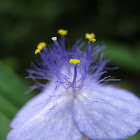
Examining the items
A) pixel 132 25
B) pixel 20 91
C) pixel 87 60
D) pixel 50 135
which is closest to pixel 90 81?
pixel 87 60

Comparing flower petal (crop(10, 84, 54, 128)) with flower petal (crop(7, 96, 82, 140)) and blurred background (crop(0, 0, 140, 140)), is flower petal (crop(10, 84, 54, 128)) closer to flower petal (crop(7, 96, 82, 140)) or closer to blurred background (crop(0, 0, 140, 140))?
flower petal (crop(7, 96, 82, 140))

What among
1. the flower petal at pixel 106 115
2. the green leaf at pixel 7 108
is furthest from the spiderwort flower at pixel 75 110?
the green leaf at pixel 7 108

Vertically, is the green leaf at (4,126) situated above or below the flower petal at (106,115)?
above

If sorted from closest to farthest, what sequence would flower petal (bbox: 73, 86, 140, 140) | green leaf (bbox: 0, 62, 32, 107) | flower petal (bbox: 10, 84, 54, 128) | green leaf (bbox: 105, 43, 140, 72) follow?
flower petal (bbox: 73, 86, 140, 140) < flower petal (bbox: 10, 84, 54, 128) < green leaf (bbox: 0, 62, 32, 107) < green leaf (bbox: 105, 43, 140, 72)

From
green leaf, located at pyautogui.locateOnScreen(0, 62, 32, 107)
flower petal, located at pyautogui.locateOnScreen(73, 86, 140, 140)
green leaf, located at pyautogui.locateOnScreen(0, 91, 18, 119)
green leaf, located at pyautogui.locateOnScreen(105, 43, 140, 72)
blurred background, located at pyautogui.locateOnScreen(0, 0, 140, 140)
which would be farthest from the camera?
blurred background, located at pyautogui.locateOnScreen(0, 0, 140, 140)

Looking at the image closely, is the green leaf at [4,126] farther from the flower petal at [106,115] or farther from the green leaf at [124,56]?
the green leaf at [124,56]

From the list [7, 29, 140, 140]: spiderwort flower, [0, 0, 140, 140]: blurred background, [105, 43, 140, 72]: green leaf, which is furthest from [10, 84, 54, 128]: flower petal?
[105, 43, 140, 72]: green leaf

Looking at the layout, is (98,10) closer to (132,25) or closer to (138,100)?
(132,25)
